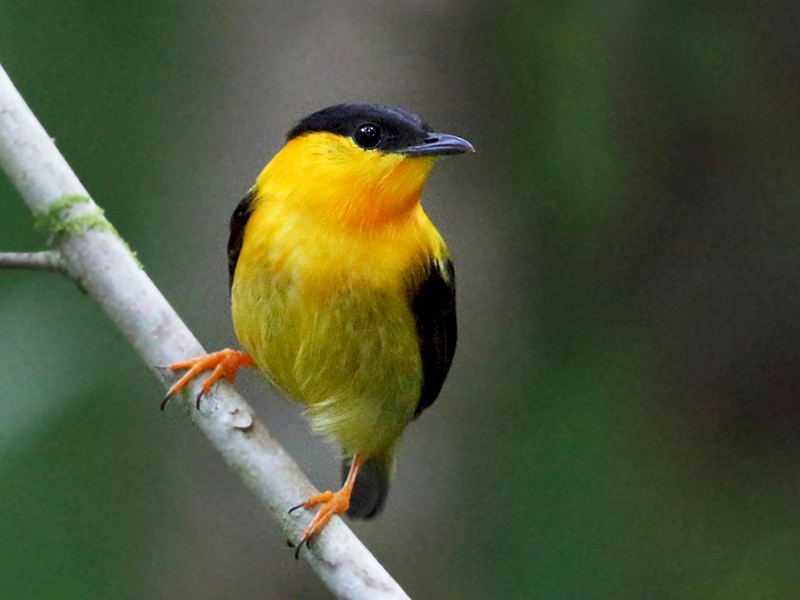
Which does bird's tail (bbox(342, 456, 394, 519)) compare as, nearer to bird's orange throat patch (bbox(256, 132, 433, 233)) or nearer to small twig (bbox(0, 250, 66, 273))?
bird's orange throat patch (bbox(256, 132, 433, 233))

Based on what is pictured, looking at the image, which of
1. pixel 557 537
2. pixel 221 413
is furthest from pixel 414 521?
pixel 221 413

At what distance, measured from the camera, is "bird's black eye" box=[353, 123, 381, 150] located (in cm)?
345

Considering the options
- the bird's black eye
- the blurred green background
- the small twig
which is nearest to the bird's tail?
the blurred green background

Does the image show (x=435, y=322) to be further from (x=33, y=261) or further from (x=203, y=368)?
(x=33, y=261)

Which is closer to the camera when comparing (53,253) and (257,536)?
(53,253)

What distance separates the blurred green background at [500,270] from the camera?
4.93m

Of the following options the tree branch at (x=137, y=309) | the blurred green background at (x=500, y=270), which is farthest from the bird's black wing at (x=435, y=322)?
the blurred green background at (x=500, y=270)

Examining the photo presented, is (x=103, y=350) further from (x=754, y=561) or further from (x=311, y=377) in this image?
(x=754, y=561)

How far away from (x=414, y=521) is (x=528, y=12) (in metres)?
2.10

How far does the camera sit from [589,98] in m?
5.10

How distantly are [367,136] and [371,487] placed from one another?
1.33 m

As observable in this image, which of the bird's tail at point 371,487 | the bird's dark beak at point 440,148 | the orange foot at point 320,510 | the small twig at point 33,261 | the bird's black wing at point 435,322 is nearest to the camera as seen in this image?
the small twig at point 33,261

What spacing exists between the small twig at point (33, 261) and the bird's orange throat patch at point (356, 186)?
819mm

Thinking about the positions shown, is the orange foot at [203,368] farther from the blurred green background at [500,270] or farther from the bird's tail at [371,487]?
the blurred green background at [500,270]
